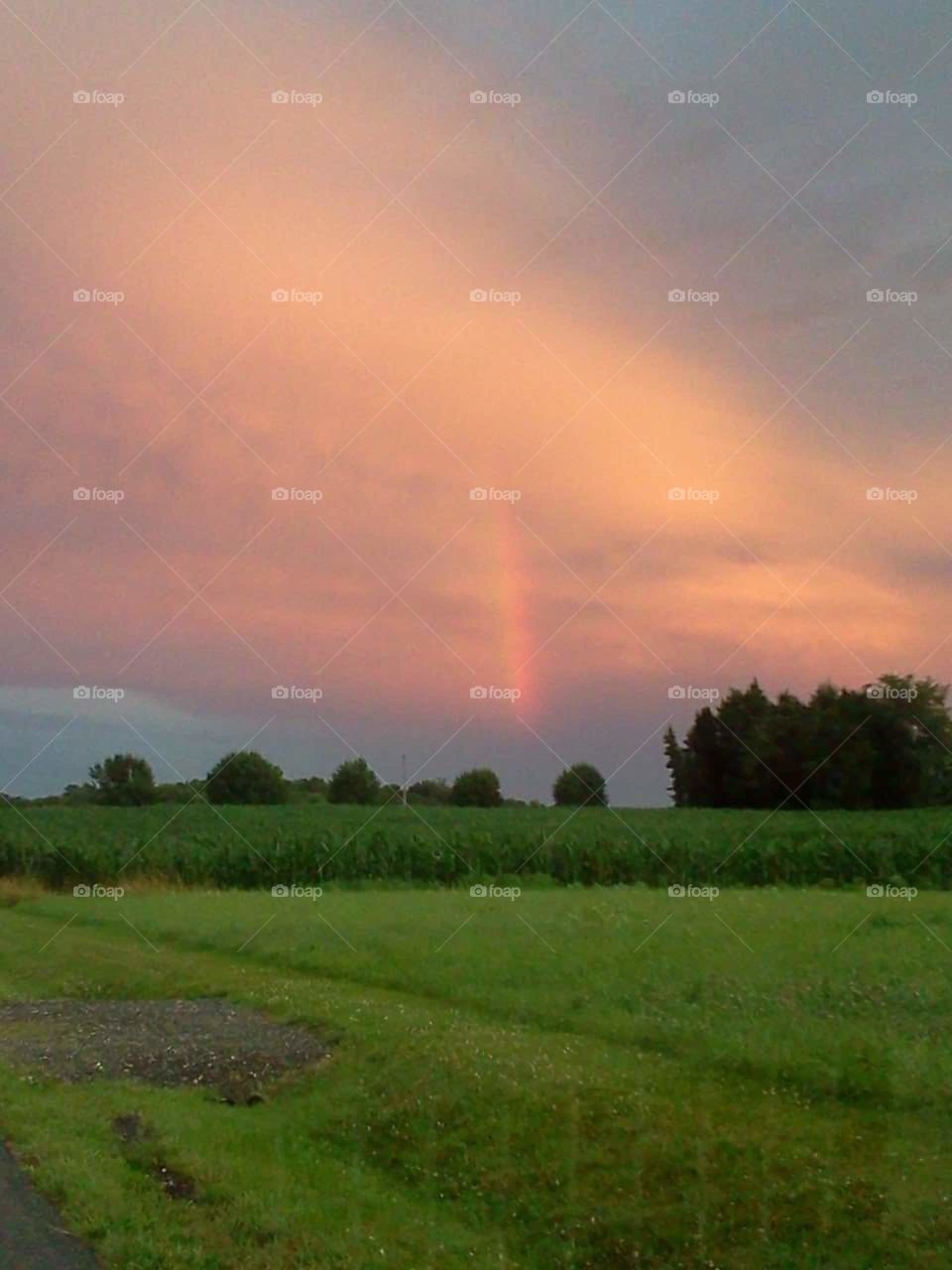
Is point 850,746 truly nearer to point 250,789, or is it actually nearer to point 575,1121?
point 250,789

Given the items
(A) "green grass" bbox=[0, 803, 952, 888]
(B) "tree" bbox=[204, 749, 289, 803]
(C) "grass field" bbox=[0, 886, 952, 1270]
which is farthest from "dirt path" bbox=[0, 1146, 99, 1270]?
(B) "tree" bbox=[204, 749, 289, 803]

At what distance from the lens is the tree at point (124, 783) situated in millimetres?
67188

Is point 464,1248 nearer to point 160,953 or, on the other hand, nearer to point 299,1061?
point 299,1061

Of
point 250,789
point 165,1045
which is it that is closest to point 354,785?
point 250,789

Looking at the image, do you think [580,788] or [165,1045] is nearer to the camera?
[165,1045]

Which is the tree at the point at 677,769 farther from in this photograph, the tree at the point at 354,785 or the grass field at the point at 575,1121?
the grass field at the point at 575,1121

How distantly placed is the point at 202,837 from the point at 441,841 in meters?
8.26

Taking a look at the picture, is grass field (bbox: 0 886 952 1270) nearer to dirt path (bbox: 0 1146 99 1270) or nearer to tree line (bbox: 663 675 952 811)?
dirt path (bbox: 0 1146 99 1270)

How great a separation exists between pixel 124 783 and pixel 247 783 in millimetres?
6550

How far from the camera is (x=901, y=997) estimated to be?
13.1 meters

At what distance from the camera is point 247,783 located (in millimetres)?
67750

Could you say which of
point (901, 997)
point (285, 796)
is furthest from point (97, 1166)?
point (285, 796)

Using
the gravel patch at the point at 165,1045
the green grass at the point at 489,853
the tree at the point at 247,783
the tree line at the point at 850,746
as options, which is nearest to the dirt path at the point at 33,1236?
the gravel patch at the point at 165,1045

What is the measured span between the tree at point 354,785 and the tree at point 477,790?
19.2 feet
